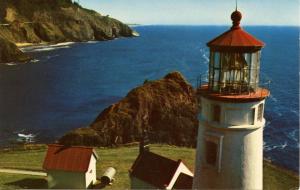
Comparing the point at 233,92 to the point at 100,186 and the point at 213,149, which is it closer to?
the point at 213,149

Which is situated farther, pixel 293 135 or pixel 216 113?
pixel 293 135

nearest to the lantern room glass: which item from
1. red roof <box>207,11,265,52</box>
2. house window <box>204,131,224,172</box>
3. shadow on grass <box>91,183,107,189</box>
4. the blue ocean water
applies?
→ red roof <box>207,11,265,52</box>

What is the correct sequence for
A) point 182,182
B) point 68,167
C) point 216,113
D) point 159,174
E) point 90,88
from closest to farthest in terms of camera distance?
point 216,113 < point 182,182 < point 159,174 < point 68,167 < point 90,88

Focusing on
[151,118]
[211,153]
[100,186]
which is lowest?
[100,186]

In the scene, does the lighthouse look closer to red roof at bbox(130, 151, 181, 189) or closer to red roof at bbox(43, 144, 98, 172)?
red roof at bbox(130, 151, 181, 189)

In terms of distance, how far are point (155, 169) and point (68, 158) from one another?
11.1 feet

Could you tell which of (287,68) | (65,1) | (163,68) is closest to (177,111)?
(163,68)

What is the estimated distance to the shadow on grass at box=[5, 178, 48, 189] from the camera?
1483 cm

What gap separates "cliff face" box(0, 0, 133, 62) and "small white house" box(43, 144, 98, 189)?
3876 cm

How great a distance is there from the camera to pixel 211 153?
7.25 m

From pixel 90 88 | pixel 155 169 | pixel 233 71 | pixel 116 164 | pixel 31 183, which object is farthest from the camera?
pixel 90 88

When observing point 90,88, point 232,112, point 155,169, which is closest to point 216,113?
point 232,112

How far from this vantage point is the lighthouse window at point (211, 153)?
23.4ft

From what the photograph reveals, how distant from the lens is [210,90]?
23.5 ft
